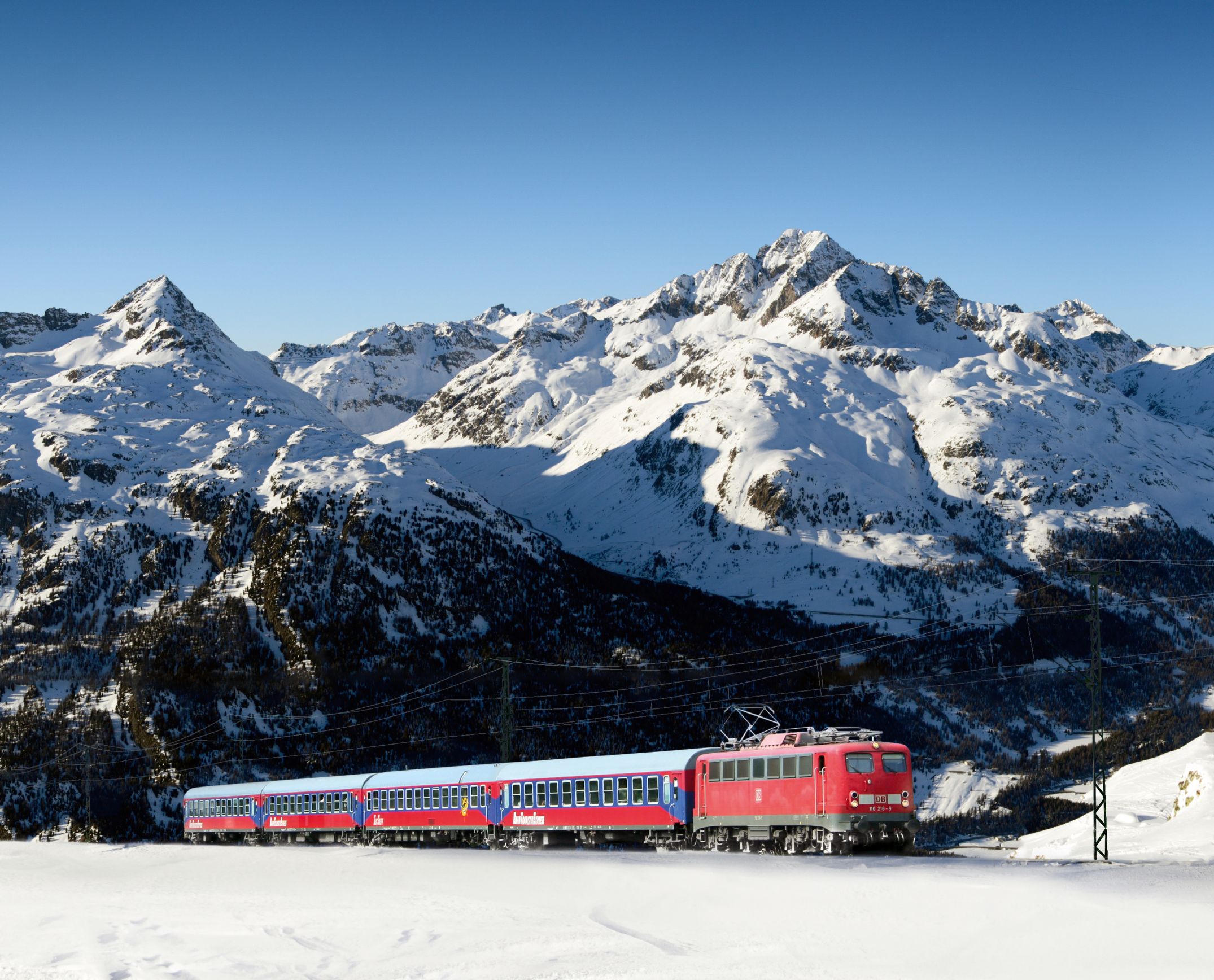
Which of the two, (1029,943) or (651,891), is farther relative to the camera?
(651,891)

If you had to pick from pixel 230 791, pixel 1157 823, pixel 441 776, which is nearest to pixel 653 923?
pixel 441 776

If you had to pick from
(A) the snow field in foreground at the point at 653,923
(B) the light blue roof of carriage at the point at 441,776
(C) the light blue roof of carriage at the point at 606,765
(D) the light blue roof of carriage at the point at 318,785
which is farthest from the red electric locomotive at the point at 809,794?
(D) the light blue roof of carriage at the point at 318,785

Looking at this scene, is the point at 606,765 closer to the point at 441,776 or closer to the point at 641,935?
the point at 441,776

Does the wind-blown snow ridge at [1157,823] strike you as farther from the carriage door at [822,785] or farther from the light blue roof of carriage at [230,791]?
the light blue roof of carriage at [230,791]

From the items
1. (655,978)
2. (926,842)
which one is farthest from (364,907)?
(926,842)

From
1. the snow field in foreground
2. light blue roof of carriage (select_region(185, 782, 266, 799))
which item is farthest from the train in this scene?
the snow field in foreground

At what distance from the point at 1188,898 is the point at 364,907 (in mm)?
25750

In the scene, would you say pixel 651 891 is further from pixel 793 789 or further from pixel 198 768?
pixel 198 768

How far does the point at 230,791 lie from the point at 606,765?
45.2 m

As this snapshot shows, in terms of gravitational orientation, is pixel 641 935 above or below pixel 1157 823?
above

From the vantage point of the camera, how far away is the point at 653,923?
120ft

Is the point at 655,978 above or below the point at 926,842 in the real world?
above

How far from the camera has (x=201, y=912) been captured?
42469mm

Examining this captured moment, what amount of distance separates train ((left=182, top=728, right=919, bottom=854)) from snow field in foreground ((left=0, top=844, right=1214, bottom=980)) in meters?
4.26
